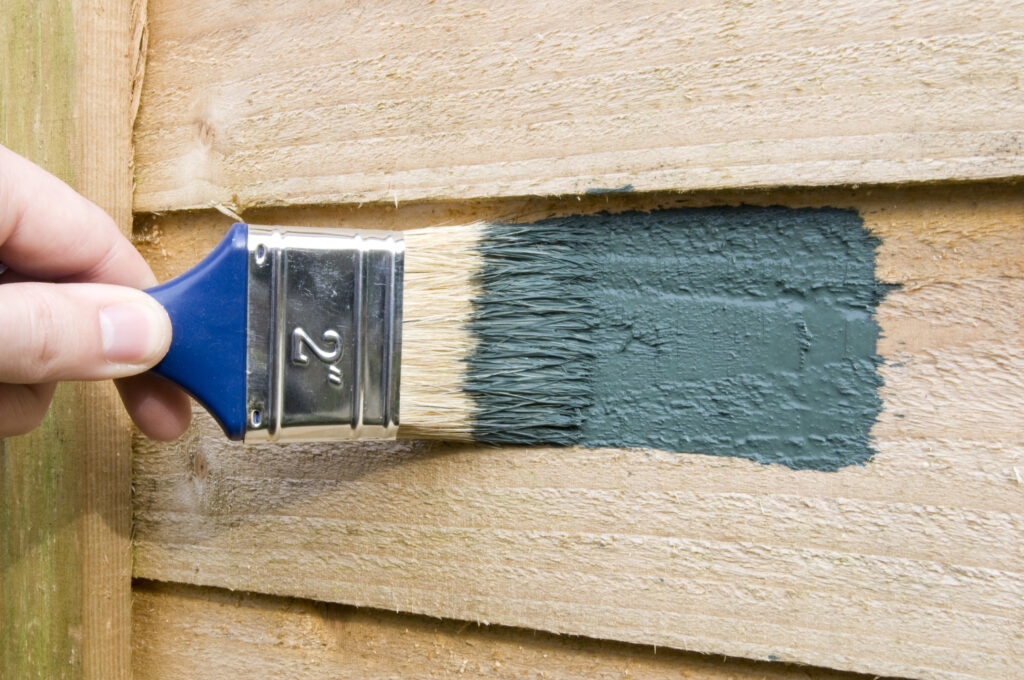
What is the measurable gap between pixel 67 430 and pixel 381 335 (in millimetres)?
532

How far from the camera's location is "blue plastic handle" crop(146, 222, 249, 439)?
2.91ft

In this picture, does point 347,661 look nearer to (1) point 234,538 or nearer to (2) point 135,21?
(1) point 234,538

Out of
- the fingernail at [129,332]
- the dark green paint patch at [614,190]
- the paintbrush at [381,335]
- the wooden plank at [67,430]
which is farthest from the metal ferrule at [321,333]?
the wooden plank at [67,430]

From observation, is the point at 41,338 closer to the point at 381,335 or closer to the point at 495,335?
the point at 381,335

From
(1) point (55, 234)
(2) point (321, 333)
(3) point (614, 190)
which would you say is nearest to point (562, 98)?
(3) point (614, 190)

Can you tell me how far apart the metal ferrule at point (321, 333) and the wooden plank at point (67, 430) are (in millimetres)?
376

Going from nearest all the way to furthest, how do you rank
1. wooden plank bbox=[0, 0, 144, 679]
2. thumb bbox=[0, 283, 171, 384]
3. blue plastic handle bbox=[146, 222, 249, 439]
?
thumb bbox=[0, 283, 171, 384] → blue plastic handle bbox=[146, 222, 249, 439] → wooden plank bbox=[0, 0, 144, 679]

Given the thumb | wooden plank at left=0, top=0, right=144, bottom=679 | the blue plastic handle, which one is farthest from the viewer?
wooden plank at left=0, top=0, right=144, bottom=679

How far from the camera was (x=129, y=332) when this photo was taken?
2.67ft

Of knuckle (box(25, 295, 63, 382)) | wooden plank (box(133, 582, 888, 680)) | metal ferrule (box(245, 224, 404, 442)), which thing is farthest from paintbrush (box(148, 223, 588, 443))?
wooden plank (box(133, 582, 888, 680))

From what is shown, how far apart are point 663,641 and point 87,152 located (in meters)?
1.01

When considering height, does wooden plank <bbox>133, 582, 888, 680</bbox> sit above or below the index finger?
below

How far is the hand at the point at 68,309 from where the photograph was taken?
2.55ft

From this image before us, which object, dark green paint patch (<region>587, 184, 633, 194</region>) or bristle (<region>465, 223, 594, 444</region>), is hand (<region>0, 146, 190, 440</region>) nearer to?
→ bristle (<region>465, 223, 594, 444</region>)
